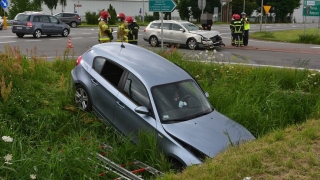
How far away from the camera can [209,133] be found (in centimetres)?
580

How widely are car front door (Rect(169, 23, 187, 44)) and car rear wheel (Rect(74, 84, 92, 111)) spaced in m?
13.3

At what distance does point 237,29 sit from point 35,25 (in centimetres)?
1203

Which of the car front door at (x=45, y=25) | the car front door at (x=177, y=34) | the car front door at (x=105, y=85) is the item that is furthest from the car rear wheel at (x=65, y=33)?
the car front door at (x=105, y=85)

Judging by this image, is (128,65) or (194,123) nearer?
(194,123)

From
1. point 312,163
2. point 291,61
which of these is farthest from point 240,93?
point 291,61

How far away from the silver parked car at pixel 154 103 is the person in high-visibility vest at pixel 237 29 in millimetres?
14108

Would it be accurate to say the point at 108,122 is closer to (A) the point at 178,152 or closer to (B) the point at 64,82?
(A) the point at 178,152

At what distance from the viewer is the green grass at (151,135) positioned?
14.4ft

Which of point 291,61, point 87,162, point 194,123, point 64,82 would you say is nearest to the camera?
point 87,162

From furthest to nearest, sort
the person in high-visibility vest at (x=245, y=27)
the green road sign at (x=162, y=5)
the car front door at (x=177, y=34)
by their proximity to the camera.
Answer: the person in high-visibility vest at (x=245, y=27), the car front door at (x=177, y=34), the green road sign at (x=162, y=5)

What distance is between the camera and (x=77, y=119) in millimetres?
7102

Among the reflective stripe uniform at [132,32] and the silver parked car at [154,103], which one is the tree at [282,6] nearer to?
the reflective stripe uniform at [132,32]

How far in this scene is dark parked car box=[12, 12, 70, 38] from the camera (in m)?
24.0

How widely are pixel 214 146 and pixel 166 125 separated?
2.44 feet
